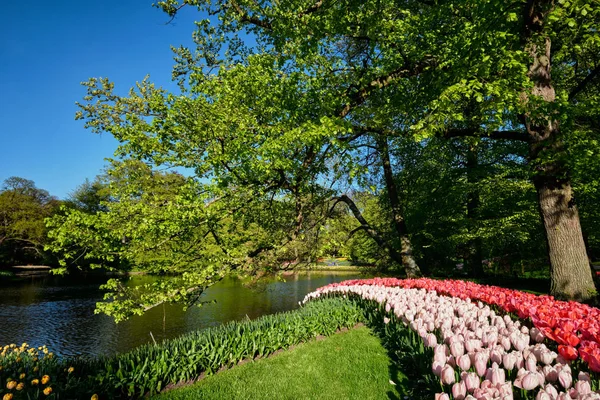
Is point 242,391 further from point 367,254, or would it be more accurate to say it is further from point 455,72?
point 367,254

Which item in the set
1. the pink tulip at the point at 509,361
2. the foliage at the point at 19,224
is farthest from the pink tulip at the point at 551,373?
the foliage at the point at 19,224

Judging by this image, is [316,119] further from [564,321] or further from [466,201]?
[466,201]

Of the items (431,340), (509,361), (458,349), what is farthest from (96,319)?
(509,361)

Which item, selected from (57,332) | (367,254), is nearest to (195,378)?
(57,332)

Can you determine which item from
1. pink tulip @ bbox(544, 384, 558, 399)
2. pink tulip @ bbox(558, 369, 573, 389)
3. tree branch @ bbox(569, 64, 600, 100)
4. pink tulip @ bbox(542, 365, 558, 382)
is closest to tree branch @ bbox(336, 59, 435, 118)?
tree branch @ bbox(569, 64, 600, 100)

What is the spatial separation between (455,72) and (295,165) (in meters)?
4.03

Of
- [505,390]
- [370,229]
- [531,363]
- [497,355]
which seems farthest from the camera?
[370,229]

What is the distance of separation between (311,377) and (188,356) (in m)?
2.01

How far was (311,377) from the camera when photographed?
5.19 m

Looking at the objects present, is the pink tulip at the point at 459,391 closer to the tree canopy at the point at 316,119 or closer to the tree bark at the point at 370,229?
the tree canopy at the point at 316,119

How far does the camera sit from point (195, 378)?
18.3 ft

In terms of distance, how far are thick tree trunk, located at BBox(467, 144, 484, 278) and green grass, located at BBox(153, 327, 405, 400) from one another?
9.74m

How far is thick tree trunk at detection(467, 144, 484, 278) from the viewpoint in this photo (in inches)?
548

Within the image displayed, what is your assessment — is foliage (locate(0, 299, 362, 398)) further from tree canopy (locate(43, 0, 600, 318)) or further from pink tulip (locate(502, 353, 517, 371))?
pink tulip (locate(502, 353, 517, 371))
